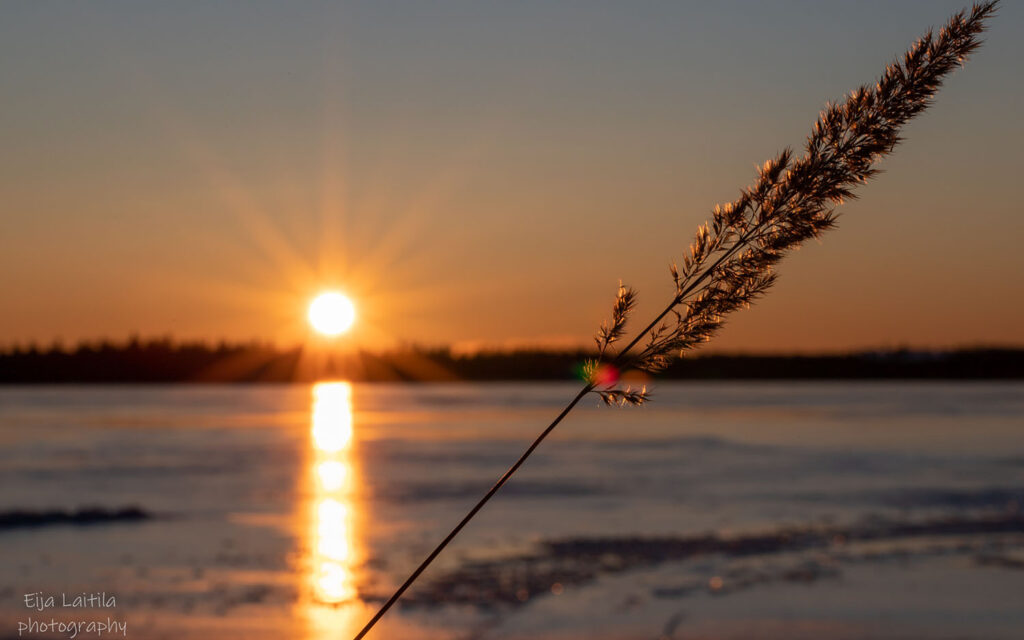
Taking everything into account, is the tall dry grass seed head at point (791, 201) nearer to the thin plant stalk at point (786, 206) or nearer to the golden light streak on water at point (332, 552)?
the thin plant stalk at point (786, 206)

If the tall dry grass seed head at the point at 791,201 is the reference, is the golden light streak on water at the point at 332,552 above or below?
below

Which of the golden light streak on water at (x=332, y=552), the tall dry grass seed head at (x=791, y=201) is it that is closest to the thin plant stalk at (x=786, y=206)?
the tall dry grass seed head at (x=791, y=201)

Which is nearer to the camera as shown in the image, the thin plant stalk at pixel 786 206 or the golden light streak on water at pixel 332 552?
the thin plant stalk at pixel 786 206

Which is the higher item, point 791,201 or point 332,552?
point 791,201

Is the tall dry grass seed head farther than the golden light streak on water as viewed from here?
No

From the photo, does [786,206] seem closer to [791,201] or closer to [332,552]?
[791,201]

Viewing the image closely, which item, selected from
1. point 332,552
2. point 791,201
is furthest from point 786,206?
point 332,552

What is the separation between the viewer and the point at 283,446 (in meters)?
41.8

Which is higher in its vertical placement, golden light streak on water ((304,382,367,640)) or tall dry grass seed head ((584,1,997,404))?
tall dry grass seed head ((584,1,997,404))

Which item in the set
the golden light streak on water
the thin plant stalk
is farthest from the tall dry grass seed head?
the golden light streak on water

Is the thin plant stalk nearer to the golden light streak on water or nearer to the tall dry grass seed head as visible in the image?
the tall dry grass seed head

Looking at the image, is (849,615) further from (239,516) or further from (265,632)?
(239,516)

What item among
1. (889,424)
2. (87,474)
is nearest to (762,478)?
(87,474)

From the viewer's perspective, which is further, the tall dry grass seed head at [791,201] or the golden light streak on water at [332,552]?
the golden light streak on water at [332,552]
